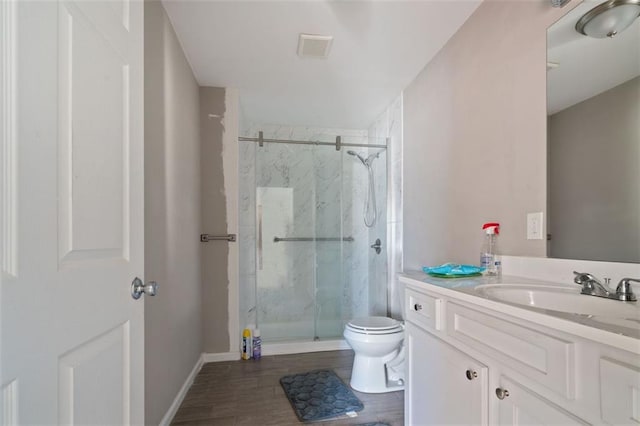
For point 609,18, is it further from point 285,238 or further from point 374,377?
point 285,238

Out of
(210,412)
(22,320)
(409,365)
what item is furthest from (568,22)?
(210,412)

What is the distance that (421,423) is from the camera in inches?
51.1

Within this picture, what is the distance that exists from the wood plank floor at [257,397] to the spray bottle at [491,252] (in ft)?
3.35

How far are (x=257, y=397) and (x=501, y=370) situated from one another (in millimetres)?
1655

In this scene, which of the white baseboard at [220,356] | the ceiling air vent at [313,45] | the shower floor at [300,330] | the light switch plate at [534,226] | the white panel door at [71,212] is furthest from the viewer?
the shower floor at [300,330]

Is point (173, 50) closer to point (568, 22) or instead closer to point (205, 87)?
point (205, 87)

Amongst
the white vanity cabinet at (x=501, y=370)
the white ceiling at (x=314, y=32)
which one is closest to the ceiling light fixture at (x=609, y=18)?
the white ceiling at (x=314, y=32)

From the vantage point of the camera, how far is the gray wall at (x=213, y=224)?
2631 mm

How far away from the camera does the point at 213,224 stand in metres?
2.65

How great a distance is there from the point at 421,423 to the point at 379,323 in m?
0.92

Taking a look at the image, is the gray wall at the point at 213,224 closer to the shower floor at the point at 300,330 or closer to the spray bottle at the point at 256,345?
the spray bottle at the point at 256,345

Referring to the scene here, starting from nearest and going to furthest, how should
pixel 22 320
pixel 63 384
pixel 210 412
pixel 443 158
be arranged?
1. pixel 22 320
2. pixel 63 384
3. pixel 210 412
4. pixel 443 158

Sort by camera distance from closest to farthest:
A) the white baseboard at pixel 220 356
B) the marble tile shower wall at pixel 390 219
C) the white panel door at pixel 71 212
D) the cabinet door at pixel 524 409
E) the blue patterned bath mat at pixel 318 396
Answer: the white panel door at pixel 71 212, the cabinet door at pixel 524 409, the blue patterned bath mat at pixel 318 396, the white baseboard at pixel 220 356, the marble tile shower wall at pixel 390 219

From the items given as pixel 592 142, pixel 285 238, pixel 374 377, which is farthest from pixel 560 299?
pixel 285 238
